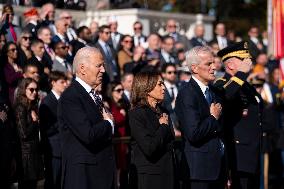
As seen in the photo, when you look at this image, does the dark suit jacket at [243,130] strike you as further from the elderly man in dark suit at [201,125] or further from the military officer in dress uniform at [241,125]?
the elderly man in dark suit at [201,125]

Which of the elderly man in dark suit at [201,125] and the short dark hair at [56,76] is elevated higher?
the short dark hair at [56,76]

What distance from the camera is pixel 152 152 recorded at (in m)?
8.08

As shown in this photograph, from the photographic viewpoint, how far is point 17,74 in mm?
12797

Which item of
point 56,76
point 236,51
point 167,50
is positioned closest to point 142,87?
point 236,51

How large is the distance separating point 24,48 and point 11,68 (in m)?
0.89

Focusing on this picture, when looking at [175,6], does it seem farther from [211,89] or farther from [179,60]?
[211,89]

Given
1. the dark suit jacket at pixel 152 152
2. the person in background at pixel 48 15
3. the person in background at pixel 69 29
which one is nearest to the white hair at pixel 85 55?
the dark suit jacket at pixel 152 152

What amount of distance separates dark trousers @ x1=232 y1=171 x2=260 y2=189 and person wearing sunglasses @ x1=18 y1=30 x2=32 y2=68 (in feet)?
15.6

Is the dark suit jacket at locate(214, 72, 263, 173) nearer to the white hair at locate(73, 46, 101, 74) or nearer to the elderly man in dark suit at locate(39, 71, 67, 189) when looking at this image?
the elderly man in dark suit at locate(39, 71, 67, 189)

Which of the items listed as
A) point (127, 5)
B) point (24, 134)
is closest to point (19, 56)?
point (24, 134)

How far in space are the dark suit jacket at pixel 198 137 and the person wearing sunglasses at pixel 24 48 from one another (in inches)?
203

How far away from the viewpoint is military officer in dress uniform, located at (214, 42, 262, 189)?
996 cm

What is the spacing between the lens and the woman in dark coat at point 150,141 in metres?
8.11

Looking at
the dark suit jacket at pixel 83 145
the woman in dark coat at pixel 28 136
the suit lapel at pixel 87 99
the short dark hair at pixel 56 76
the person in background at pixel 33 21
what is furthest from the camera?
the person in background at pixel 33 21
